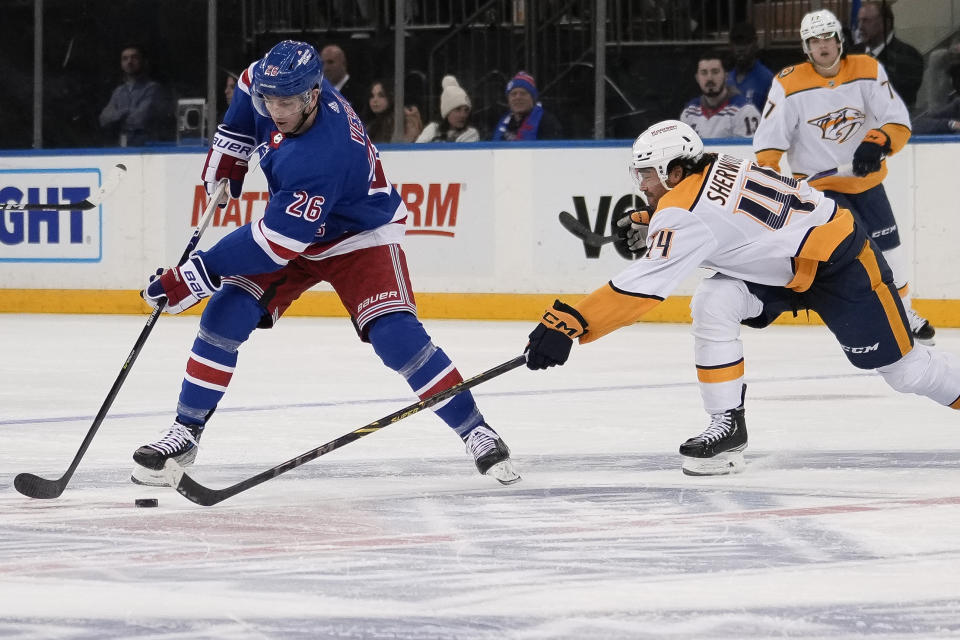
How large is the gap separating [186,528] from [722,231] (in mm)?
1358

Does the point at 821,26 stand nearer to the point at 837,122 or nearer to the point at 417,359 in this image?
the point at 837,122

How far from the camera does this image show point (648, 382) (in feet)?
19.1

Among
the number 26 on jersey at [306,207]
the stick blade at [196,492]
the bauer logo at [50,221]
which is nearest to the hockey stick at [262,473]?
the stick blade at [196,492]

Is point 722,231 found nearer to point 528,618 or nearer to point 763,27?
point 528,618

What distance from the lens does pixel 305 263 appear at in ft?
12.5

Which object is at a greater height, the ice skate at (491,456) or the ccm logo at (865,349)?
the ccm logo at (865,349)

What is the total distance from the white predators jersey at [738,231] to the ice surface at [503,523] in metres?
0.46

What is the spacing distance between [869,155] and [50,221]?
16.7 ft

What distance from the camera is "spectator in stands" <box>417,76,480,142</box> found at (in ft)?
29.5

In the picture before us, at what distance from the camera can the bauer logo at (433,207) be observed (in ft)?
29.1

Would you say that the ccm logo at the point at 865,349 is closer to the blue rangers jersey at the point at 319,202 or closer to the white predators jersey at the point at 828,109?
the blue rangers jersey at the point at 319,202

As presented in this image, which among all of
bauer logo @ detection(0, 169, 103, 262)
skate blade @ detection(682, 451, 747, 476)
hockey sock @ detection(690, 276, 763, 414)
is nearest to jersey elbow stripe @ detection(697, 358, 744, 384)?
hockey sock @ detection(690, 276, 763, 414)

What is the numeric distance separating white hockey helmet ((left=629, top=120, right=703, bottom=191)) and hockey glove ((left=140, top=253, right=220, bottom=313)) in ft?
3.23

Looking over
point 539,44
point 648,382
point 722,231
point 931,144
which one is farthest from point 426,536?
point 539,44
